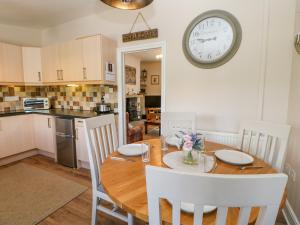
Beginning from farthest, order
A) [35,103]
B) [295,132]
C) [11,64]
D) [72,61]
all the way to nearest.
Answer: [35,103]
[11,64]
[72,61]
[295,132]

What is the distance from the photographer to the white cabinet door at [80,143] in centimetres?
274

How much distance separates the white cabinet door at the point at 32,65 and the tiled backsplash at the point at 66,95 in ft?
1.30

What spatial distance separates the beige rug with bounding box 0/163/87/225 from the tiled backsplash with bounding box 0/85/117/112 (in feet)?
4.34

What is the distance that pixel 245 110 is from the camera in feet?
7.03

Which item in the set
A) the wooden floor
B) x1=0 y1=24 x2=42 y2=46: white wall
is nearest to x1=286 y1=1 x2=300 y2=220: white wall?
the wooden floor

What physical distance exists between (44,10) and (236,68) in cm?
313

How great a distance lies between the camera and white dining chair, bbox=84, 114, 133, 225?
143cm

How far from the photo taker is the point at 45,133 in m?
3.19

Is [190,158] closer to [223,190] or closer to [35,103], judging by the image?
[223,190]

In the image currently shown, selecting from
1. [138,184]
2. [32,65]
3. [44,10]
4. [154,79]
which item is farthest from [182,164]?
[154,79]

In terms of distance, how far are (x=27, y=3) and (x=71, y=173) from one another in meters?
2.67

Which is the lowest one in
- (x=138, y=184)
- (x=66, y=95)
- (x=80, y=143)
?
(x=80, y=143)

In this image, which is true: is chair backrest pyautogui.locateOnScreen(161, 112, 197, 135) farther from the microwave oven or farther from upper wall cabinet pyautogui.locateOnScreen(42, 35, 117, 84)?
the microwave oven

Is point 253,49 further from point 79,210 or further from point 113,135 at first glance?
point 79,210
